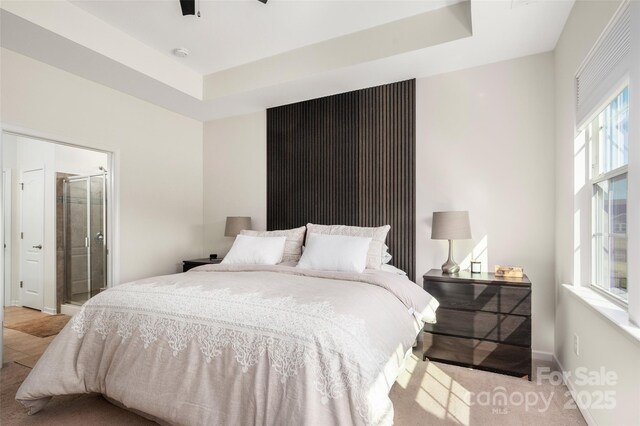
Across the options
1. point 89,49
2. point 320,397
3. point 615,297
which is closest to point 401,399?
point 320,397

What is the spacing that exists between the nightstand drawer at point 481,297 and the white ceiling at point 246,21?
2224 millimetres

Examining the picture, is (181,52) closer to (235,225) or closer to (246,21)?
(246,21)

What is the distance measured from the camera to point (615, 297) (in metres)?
1.81

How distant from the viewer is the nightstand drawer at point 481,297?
2.53 metres

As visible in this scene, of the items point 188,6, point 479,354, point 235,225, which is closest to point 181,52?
point 188,6

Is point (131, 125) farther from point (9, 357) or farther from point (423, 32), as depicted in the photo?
point (423, 32)

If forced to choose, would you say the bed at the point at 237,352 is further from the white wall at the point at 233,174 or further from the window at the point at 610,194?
the white wall at the point at 233,174

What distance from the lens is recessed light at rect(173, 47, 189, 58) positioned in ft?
11.1

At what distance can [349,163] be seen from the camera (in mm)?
3715

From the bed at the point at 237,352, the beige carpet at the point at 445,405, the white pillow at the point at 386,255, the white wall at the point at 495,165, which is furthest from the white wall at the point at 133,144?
the white wall at the point at 495,165

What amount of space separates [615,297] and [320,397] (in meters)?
1.64

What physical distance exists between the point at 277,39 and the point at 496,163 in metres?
2.32

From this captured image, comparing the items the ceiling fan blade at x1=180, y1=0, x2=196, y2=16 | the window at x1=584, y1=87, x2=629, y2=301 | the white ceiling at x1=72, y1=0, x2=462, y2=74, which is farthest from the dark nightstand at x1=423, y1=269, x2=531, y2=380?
the ceiling fan blade at x1=180, y1=0, x2=196, y2=16

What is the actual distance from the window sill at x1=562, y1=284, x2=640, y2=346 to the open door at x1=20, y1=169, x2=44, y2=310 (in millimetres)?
5503
